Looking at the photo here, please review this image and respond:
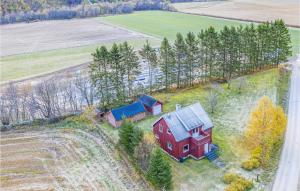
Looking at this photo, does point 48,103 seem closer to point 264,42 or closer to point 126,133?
point 126,133

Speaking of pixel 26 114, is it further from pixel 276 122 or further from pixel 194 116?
pixel 276 122

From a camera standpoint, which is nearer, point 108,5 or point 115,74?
point 115,74

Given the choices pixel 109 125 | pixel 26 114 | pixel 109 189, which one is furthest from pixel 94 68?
pixel 109 189

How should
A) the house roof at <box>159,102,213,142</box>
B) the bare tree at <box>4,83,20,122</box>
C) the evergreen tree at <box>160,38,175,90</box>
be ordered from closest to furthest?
1. the house roof at <box>159,102,213,142</box>
2. the bare tree at <box>4,83,20,122</box>
3. the evergreen tree at <box>160,38,175,90</box>

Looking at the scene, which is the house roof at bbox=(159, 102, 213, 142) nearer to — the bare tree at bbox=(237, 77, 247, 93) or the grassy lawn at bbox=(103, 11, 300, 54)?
the bare tree at bbox=(237, 77, 247, 93)

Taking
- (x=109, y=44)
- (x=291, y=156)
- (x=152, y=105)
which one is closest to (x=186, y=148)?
(x=291, y=156)

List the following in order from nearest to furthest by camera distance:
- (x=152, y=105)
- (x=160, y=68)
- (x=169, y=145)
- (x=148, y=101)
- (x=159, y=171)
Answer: (x=159, y=171) < (x=169, y=145) < (x=152, y=105) < (x=148, y=101) < (x=160, y=68)

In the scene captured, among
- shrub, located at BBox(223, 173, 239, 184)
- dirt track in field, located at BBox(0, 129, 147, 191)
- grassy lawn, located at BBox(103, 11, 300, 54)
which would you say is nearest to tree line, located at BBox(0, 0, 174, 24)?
grassy lawn, located at BBox(103, 11, 300, 54)
